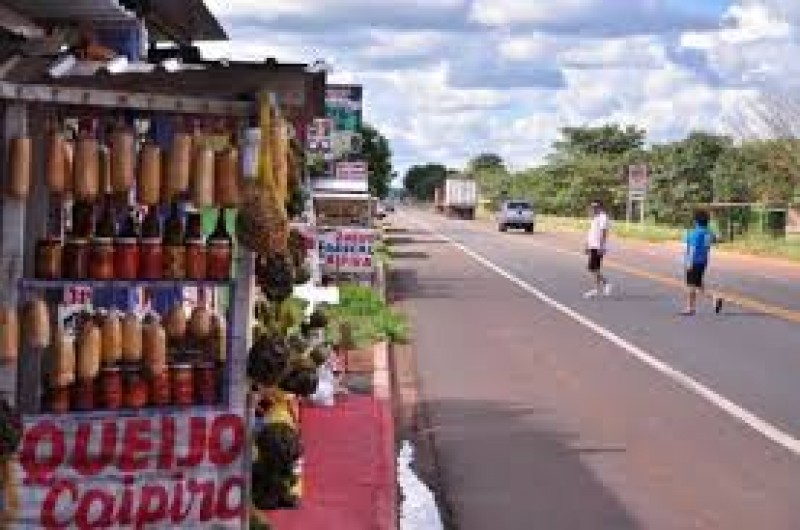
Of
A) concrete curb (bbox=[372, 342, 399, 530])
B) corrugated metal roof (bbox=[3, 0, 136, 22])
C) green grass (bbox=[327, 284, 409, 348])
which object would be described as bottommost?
concrete curb (bbox=[372, 342, 399, 530])

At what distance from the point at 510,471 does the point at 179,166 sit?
5476 mm

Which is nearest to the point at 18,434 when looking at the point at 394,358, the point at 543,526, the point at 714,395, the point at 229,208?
the point at 229,208

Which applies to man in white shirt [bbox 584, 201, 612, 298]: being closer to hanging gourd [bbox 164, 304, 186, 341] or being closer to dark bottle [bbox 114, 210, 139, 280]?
hanging gourd [bbox 164, 304, 186, 341]

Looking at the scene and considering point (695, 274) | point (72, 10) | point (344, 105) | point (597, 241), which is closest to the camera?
point (72, 10)

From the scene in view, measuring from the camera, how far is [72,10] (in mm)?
9273

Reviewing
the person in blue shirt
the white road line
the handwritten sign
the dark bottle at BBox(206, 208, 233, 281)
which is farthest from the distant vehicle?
the dark bottle at BBox(206, 208, 233, 281)

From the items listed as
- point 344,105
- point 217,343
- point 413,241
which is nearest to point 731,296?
point 344,105

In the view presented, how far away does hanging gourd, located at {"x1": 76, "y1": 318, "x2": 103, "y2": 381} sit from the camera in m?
6.52

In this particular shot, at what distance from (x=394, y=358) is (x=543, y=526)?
9150mm

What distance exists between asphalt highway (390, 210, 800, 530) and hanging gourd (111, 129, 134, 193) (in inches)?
155

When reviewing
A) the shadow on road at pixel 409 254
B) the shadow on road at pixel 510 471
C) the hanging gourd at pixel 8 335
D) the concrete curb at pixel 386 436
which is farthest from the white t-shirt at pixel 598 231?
the hanging gourd at pixel 8 335

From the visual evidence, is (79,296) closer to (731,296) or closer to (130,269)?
(130,269)

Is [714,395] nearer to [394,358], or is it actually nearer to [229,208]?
[394,358]

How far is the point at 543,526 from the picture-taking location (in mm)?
9531
